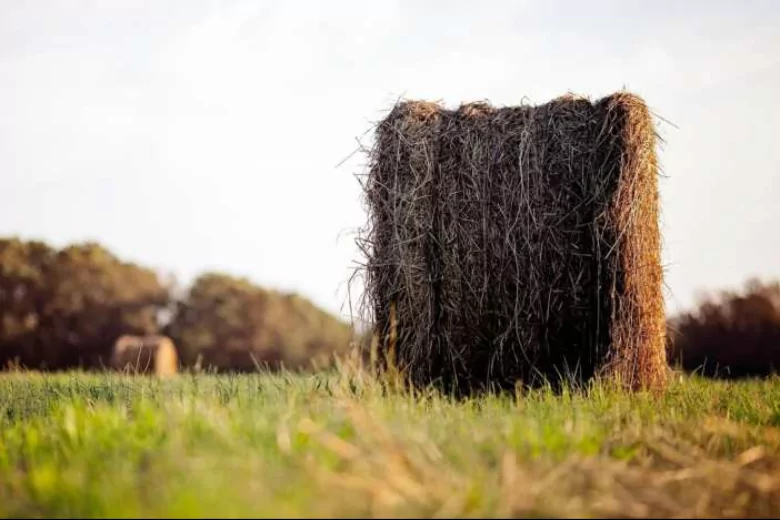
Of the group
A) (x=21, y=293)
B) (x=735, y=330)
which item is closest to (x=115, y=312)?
(x=21, y=293)

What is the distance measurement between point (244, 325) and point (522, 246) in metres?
16.0

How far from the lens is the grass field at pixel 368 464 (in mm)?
2947

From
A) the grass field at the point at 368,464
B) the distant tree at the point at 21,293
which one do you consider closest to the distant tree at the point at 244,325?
the distant tree at the point at 21,293

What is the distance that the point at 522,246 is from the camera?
21.4 ft

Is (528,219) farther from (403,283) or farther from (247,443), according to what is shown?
(247,443)

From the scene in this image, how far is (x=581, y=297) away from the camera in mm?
6629

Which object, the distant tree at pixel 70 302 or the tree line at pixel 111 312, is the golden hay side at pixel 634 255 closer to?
the tree line at pixel 111 312

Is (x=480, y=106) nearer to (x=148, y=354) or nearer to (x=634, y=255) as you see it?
(x=634, y=255)

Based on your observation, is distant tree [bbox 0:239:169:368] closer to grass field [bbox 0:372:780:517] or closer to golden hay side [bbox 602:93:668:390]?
golden hay side [bbox 602:93:668:390]

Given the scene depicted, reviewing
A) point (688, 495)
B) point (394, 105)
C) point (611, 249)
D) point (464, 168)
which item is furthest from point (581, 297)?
point (688, 495)

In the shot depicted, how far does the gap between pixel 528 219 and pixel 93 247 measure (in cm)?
1654

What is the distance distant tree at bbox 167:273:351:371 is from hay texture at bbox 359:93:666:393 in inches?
549

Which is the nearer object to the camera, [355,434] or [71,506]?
[71,506]

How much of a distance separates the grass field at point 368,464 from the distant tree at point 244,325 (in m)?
16.2
